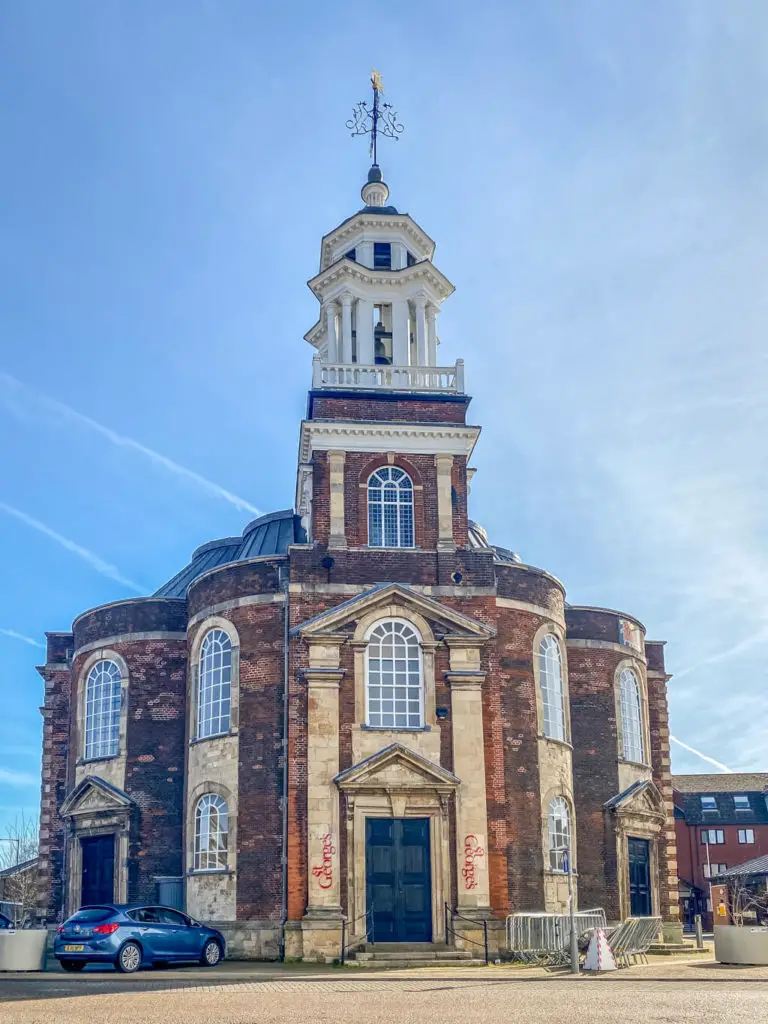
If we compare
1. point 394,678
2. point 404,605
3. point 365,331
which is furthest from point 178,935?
point 365,331

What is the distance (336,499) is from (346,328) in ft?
19.0

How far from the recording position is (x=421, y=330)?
36500 mm

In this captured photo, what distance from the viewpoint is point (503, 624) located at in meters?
33.6

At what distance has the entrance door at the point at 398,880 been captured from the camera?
97.9 feet

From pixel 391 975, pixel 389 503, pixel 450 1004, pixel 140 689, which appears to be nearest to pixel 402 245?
pixel 389 503

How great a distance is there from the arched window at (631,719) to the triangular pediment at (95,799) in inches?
559

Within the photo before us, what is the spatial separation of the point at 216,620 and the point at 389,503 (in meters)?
5.49

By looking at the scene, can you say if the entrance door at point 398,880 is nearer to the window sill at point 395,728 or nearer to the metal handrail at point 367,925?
the metal handrail at point 367,925

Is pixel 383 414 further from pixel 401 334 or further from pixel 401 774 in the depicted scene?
pixel 401 774

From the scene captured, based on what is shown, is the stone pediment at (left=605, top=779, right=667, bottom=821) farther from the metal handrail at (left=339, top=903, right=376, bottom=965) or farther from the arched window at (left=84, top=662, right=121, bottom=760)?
the arched window at (left=84, top=662, right=121, bottom=760)

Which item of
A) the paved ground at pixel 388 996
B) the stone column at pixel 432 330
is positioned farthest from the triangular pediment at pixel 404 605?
the paved ground at pixel 388 996

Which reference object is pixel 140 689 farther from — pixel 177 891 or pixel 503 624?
pixel 503 624

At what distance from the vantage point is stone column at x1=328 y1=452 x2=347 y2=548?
32812 mm

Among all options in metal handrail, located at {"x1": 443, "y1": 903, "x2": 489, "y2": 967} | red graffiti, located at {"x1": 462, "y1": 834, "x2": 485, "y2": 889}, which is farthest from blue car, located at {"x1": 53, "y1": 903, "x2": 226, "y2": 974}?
red graffiti, located at {"x1": 462, "y1": 834, "x2": 485, "y2": 889}
